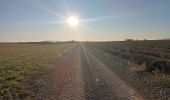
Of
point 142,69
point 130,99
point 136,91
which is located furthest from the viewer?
point 142,69

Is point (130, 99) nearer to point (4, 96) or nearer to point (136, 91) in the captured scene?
point (136, 91)

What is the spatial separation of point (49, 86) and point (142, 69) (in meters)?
9.08

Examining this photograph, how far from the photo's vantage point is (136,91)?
11688 millimetres

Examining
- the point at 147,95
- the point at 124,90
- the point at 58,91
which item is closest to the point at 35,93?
the point at 58,91

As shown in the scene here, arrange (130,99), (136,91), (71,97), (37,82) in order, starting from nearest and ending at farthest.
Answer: (130,99) < (71,97) < (136,91) < (37,82)

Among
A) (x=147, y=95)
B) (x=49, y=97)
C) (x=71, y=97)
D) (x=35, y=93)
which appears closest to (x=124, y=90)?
(x=147, y=95)

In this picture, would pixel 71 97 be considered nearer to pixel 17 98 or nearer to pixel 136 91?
pixel 17 98

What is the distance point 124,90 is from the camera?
12.0 metres

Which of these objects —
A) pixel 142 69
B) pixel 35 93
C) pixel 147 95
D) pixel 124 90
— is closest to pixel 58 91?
pixel 35 93

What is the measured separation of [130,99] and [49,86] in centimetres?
560

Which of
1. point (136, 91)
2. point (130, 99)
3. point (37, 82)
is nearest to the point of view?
point (130, 99)

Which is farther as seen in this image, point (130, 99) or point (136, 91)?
point (136, 91)

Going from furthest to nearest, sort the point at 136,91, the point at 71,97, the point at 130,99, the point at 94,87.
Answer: the point at 94,87 → the point at 136,91 → the point at 71,97 → the point at 130,99

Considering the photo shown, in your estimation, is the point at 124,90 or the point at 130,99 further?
the point at 124,90
